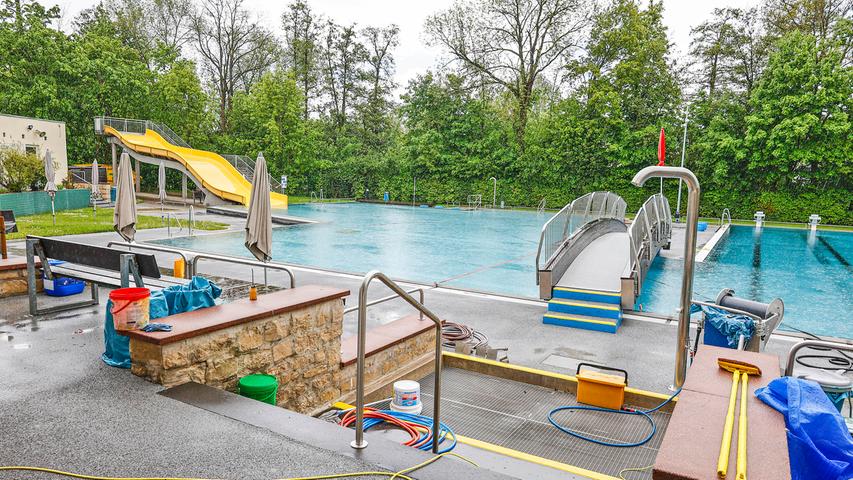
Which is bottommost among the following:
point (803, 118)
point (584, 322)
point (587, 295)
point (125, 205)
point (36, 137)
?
point (584, 322)

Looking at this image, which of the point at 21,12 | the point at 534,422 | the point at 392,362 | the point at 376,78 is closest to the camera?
the point at 534,422

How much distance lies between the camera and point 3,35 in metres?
29.0

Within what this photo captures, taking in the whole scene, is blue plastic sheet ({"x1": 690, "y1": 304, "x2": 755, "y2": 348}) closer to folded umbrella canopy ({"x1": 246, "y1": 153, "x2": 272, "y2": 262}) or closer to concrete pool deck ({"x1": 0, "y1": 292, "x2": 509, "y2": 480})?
concrete pool deck ({"x1": 0, "y1": 292, "x2": 509, "y2": 480})

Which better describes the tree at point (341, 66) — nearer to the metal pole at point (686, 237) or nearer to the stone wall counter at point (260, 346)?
the stone wall counter at point (260, 346)

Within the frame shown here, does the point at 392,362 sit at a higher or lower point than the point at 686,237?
lower

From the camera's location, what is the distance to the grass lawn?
1509cm

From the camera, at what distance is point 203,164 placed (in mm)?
29234

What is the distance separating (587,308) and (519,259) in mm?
7007

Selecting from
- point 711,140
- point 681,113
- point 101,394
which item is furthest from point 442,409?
point 681,113

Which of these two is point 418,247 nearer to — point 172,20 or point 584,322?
point 584,322

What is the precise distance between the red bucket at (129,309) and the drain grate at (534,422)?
2.72 meters

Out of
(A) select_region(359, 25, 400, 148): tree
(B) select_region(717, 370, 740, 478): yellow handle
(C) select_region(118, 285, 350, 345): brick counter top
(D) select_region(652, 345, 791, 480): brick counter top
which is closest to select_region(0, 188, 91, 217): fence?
(C) select_region(118, 285, 350, 345): brick counter top

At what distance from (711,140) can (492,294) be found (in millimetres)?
26495

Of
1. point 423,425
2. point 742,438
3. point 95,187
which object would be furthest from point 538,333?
point 95,187
